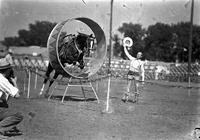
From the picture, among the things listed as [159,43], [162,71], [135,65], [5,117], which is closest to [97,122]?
[5,117]

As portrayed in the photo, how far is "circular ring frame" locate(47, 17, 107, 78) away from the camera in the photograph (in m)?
12.5

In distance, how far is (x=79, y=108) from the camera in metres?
11.3

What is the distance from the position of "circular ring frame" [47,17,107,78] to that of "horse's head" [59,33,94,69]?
13.7 inches

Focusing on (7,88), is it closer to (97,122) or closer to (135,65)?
(97,122)

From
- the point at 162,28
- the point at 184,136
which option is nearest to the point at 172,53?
the point at 162,28

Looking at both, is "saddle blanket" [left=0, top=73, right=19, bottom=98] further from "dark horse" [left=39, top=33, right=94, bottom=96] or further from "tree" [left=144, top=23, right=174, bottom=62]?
"tree" [left=144, top=23, right=174, bottom=62]

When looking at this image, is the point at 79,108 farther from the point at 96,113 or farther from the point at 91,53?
the point at 91,53

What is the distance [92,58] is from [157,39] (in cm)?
5819

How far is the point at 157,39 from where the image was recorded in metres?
70.9

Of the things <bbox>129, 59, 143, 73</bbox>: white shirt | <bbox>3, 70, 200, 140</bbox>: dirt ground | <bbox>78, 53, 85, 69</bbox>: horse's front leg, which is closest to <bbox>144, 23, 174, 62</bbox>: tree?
<bbox>129, 59, 143, 73</bbox>: white shirt

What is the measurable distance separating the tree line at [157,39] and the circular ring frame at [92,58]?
161 ft

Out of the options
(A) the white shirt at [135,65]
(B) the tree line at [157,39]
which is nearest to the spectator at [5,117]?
(A) the white shirt at [135,65]

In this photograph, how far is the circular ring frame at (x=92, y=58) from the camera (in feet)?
41.0

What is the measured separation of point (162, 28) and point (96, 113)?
63069mm
